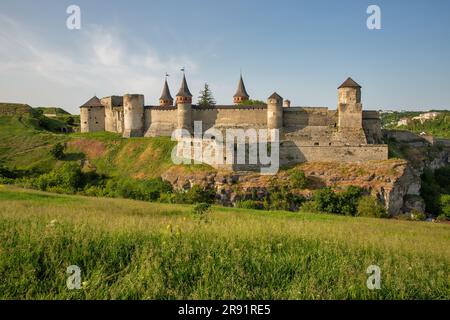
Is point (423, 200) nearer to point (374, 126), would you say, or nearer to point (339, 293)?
point (374, 126)

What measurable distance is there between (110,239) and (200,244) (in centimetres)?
179

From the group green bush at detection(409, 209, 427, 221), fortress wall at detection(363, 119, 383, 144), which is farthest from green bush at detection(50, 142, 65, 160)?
green bush at detection(409, 209, 427, 221)

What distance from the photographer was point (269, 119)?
48.8 m

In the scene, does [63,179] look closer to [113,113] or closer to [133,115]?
[133,115]

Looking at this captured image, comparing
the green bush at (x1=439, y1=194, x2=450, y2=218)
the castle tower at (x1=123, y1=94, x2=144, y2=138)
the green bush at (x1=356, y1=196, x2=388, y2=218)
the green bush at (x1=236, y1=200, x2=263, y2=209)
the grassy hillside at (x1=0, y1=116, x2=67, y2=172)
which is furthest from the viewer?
the castle tower at (x1=123, y1=94, x2=144, y2=138)

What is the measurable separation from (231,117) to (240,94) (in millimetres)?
12927

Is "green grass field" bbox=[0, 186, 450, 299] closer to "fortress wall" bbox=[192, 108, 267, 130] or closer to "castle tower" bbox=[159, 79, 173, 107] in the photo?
"fortress wall" bbox=[192, 108, 267, 130]

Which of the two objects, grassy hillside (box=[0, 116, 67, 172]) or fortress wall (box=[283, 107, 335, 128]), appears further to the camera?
fortress wall (box=[283, 107, 335, 128])

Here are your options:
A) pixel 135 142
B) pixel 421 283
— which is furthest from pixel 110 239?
pixel 135 142

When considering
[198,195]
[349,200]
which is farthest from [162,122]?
[349,200]

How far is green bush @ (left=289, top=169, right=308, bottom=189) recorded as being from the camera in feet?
126

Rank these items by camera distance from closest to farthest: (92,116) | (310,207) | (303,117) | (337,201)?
(310,207) < (337,201) < (303,117) < (92,116)

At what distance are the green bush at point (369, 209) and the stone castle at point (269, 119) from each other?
33.1 feet
